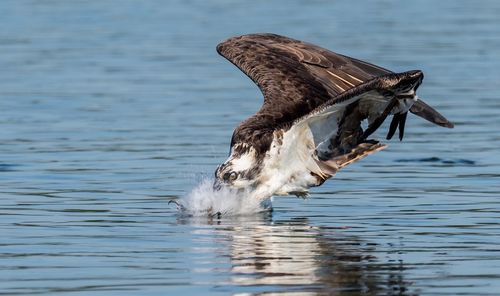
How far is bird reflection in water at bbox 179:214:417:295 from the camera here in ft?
28.8

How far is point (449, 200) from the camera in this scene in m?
12.2

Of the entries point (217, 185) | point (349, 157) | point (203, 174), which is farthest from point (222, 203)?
point (349, 157)

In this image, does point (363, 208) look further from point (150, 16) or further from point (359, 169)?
point (150, 16)

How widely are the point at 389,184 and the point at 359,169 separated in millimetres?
1001

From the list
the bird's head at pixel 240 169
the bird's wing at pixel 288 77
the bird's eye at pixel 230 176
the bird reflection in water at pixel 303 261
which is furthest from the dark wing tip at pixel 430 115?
the bird's eye at pixel 230 176

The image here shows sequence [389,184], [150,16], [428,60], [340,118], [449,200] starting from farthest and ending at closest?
[150,16] → [428,60] → [389,184] → [449,200] → [340,118]

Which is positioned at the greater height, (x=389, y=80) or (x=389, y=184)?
(x=389, y=80)

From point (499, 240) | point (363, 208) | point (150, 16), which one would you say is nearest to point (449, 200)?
point (363, 208)

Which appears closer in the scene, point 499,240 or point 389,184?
point 499,240

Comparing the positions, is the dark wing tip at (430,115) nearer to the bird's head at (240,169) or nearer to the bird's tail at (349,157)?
the bird's tail at (349,157)

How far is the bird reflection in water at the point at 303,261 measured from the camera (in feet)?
28.8

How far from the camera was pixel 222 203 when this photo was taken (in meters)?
11.6

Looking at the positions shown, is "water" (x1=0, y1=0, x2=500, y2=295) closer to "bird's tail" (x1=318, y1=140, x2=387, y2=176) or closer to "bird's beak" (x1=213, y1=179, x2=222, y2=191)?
"bird's beak" (x1=213, y1=179, x2=222, y2=191)

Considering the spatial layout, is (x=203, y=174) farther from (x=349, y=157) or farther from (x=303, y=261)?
(x=303, y=261)
